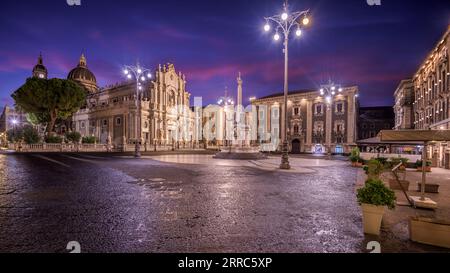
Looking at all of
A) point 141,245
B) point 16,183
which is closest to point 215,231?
point 141,245

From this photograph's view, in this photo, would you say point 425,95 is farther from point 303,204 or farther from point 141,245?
point 141,245

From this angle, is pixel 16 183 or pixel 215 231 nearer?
pixel 215 231

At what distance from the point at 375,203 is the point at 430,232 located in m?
0.86

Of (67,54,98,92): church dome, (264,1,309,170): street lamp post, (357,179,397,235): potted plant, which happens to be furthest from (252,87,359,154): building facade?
(67,54,98,92): church dome

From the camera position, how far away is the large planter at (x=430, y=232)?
12.5 feet

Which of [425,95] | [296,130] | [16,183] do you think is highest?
[425,95]

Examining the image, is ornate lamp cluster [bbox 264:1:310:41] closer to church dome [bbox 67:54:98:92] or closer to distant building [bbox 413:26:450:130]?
distant building [bbox 413:26:450:130]

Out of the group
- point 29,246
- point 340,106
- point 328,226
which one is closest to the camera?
point 29,246

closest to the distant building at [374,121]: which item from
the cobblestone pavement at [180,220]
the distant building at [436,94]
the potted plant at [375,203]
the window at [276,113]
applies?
the window at [276,113]

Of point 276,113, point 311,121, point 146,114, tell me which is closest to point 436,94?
point 311,121

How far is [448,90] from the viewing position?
2039cm

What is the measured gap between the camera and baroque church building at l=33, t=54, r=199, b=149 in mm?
54156

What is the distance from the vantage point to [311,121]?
172ft
